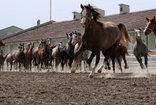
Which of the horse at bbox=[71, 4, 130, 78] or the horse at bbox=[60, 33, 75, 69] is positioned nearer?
the horse at bbox=[71, 4, 130, 78]

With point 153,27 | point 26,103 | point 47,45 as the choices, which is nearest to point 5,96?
point 26,103

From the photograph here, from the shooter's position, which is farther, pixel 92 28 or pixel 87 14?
pixel 92 28

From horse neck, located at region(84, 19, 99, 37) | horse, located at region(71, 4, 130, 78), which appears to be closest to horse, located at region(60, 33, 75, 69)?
horse, located at region(71, 4, 130, 78)

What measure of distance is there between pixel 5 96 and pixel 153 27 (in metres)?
8.41

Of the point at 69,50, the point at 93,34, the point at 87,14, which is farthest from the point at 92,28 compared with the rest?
the point at 69,50

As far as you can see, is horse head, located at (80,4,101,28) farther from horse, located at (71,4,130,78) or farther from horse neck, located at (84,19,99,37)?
horse neck, located at (84,19,99,37)

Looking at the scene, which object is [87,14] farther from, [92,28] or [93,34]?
[93,34]

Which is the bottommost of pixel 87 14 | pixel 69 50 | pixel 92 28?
A: pixel 69 50

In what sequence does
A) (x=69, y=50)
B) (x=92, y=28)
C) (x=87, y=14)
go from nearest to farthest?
(x=87, y=14) → (x=92, y=28) → (x=69, y=50)

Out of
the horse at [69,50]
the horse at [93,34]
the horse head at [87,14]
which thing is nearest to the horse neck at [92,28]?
the horse at [93,34]

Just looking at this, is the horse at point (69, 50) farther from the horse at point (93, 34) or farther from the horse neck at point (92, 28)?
Answer: the horse neck at point (92, 28)

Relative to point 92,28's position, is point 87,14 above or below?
above

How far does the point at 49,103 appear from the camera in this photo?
468 cm

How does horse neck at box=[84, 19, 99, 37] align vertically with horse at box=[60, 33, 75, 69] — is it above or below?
above
